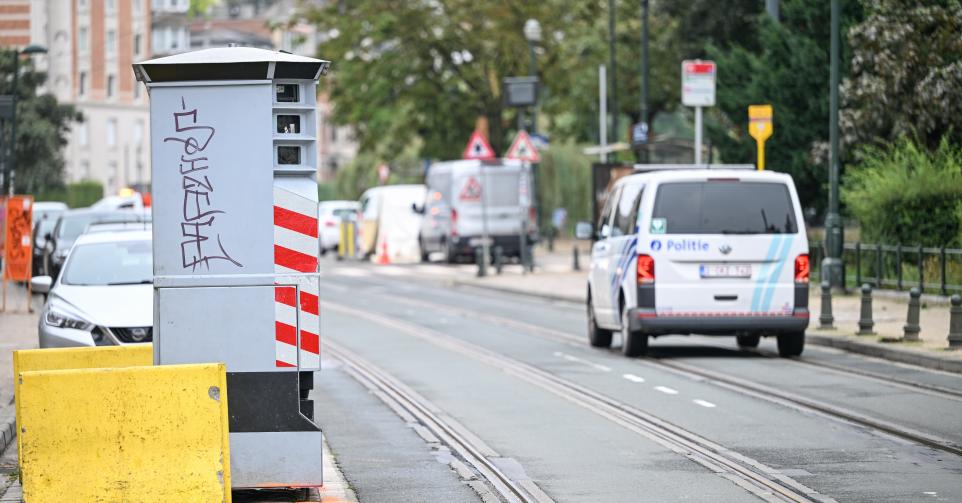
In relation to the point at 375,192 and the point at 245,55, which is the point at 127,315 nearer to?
the point at 245,55

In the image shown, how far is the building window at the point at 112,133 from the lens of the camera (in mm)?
106694

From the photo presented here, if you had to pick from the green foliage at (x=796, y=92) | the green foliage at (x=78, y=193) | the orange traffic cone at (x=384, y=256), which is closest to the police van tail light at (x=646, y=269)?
the green foliage at (x=796, y=92)

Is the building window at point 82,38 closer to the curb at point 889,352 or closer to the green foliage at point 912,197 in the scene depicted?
the green foliage at point 912,197

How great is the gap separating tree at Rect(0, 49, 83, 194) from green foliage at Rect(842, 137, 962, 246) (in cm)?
4193

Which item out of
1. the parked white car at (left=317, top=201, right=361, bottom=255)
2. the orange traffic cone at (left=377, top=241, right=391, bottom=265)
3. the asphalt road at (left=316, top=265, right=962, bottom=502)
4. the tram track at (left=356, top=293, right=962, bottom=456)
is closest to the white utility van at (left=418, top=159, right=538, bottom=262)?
the orange traffic cone at (left=377, top=241, right=391, bottom=265)

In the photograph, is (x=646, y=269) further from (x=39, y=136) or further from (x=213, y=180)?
(x=39, y=136)

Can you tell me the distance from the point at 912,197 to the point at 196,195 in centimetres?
1964

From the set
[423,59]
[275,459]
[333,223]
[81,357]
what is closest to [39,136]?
[333,223]

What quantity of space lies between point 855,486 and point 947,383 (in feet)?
20.6

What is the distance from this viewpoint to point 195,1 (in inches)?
764

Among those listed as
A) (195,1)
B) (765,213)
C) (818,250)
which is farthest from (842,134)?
(195,1)

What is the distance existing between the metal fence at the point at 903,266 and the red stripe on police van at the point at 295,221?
55.5 feet

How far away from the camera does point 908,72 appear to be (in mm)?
30000

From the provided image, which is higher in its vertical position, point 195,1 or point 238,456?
point 195,1
